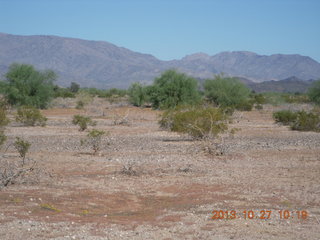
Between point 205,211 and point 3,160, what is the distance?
32.0 feet

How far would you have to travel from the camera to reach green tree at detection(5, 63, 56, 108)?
5481 centimetres

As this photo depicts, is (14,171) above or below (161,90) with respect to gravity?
below

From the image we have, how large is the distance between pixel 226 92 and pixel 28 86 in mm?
23288

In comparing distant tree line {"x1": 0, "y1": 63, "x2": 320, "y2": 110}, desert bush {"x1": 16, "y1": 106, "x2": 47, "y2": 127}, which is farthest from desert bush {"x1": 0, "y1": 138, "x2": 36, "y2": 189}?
distant tree line {"x1": 0, "y1": 63, "x2": 320, "y2": 110}

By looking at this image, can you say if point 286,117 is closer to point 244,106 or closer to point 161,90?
point 244,106

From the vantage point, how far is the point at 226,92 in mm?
61531

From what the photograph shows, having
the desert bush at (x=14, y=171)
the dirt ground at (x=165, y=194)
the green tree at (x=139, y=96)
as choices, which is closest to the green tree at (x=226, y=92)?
the green tree at (x=139, y=96)

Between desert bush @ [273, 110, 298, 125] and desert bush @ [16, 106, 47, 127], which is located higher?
desert bush @ [273, 110, 298, 125]

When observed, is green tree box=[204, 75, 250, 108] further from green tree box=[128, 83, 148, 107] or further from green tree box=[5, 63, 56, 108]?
green tree box=[5, 63, 56, 108]

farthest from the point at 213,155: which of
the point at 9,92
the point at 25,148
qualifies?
the point at 9,92

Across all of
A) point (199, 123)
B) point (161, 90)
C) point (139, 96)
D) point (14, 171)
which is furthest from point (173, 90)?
point (14, 171)
